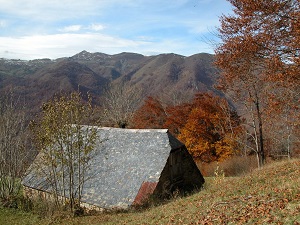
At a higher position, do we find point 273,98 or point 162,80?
point 162,80

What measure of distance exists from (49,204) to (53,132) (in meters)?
4.08

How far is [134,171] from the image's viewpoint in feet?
60.3

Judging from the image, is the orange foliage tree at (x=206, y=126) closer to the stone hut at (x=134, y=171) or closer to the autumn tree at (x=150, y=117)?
the autumn tree at (x=150, y=117)

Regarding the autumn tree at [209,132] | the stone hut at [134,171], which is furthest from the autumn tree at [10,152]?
the autumn tree at [209,132]

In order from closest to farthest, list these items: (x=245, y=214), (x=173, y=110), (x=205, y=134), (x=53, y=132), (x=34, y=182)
A: (x=245, y=214) → (x=53, y=132) → (x=34, y=182) → (x=205, y=134) → (x=173, y=110)

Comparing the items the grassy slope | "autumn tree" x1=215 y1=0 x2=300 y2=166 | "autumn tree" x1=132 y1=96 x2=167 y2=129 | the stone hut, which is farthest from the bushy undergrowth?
the grassy slope

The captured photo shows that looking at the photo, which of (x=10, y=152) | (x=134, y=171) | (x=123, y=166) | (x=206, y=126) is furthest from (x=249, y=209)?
(x=206, y=126)

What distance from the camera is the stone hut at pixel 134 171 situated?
56.4 feet

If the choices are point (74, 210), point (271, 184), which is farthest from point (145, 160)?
point (271, 184)

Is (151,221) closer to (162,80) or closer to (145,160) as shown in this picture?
(145,160)

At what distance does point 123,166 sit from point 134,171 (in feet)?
3.32

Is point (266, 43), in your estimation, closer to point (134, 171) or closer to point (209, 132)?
point (134, 171)

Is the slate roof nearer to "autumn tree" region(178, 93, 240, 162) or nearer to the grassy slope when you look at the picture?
the grassy slope

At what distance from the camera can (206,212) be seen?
9.36m
